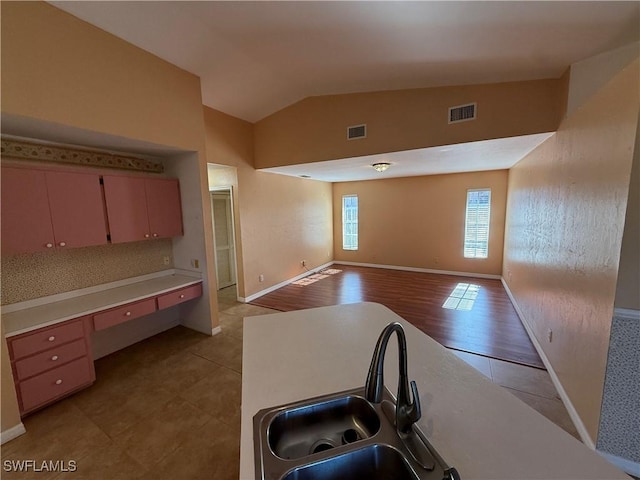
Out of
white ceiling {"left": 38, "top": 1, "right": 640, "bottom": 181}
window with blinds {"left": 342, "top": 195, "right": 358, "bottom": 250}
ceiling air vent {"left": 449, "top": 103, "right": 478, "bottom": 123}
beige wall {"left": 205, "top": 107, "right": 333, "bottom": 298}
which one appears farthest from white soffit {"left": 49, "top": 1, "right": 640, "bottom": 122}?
window with blinds {"left": 342, "top": 195, "right": 358, "bottom": 250}

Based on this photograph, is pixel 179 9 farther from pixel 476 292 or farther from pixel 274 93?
pixel 476 292

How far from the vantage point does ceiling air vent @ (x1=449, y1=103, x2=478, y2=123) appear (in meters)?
3.03

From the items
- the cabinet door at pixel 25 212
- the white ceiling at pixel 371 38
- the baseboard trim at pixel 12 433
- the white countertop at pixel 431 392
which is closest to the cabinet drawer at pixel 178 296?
the cabinet door at pixel 25 212

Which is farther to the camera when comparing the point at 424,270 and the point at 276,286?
the point at 424,270

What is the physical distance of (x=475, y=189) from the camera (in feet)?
18.6

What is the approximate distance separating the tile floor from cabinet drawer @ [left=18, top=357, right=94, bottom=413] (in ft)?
0.38

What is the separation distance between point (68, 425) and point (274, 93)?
423cm

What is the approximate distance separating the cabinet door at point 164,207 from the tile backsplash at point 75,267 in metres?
0.39

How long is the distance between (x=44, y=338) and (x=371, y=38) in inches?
150

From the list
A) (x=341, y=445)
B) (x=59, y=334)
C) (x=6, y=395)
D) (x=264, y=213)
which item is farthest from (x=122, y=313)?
(x=264, y=213)

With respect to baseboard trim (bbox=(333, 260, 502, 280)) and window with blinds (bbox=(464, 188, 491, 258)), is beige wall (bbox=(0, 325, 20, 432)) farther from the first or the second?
window with blinds (bbox=(464, 188, 491, 258))

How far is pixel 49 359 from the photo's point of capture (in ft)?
7.12

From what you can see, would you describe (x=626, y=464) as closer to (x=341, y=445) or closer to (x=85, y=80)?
(x=341, y=445)

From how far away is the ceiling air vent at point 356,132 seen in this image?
12.0 ft
